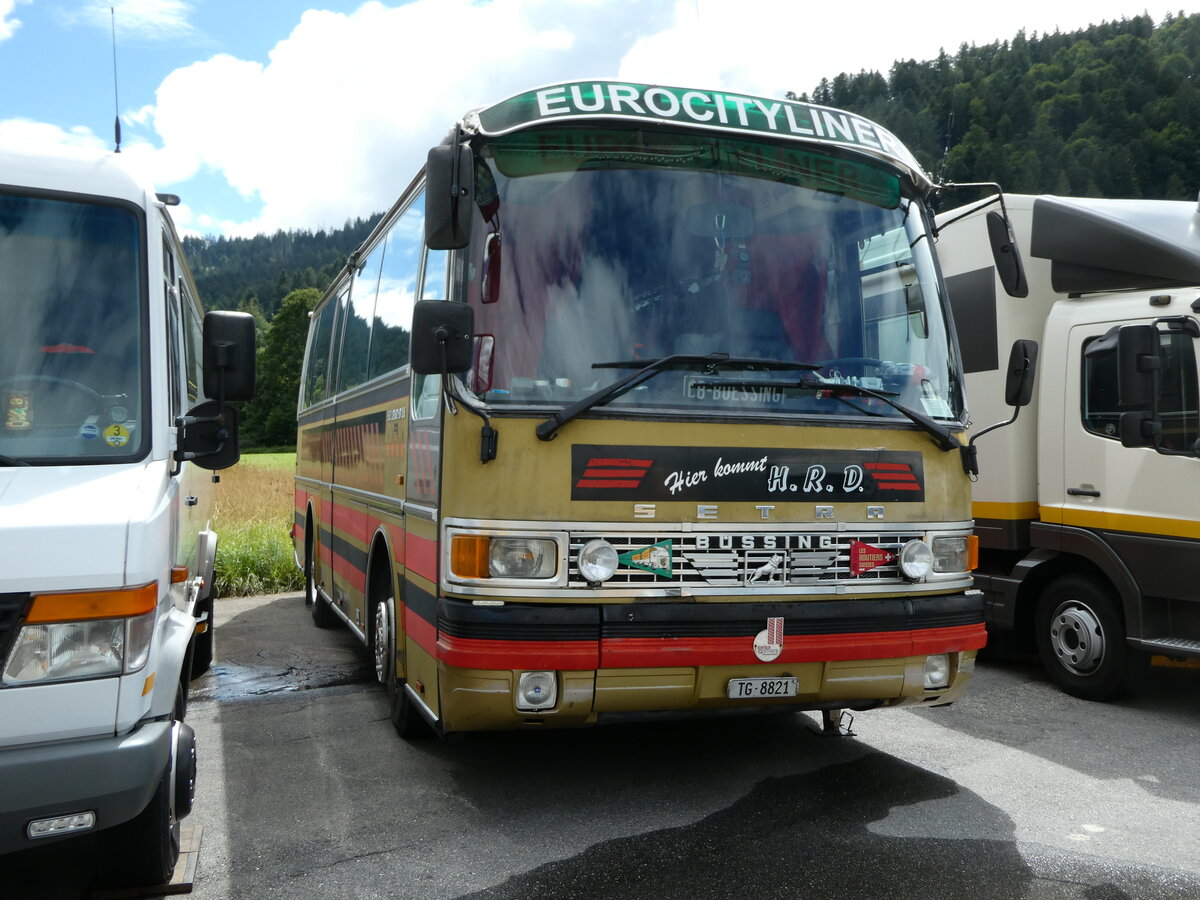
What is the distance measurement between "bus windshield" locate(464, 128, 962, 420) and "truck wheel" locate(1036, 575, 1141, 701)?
114 inches

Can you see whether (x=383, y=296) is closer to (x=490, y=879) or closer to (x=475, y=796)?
(x=475, y=796)

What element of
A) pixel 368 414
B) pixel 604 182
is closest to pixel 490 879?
pixel 604 182

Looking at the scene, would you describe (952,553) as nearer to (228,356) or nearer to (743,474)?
(743,474)

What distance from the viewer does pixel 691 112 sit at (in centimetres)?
480

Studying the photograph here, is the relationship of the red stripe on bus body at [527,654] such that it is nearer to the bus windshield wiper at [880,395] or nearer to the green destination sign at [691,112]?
the bus windshield wiper at [880,395]

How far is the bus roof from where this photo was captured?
15.1ft

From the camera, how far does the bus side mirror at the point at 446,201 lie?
4355 mm

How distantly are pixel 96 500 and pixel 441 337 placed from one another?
147cm

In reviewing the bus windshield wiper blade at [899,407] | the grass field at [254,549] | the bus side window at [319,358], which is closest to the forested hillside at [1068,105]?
the grass field at [254,549]

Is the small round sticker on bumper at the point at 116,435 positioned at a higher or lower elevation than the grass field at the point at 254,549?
higher

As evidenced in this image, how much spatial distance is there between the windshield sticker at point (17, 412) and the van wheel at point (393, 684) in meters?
2.45

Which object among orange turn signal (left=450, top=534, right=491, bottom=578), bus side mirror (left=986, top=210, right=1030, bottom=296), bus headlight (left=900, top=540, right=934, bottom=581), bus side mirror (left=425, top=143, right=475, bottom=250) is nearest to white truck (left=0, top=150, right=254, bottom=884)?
bus side mirror (left=425, top=143, right=475, bottom=250)

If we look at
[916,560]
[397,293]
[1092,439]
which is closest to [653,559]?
[916,560]

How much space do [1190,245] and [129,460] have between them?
20.8ft
